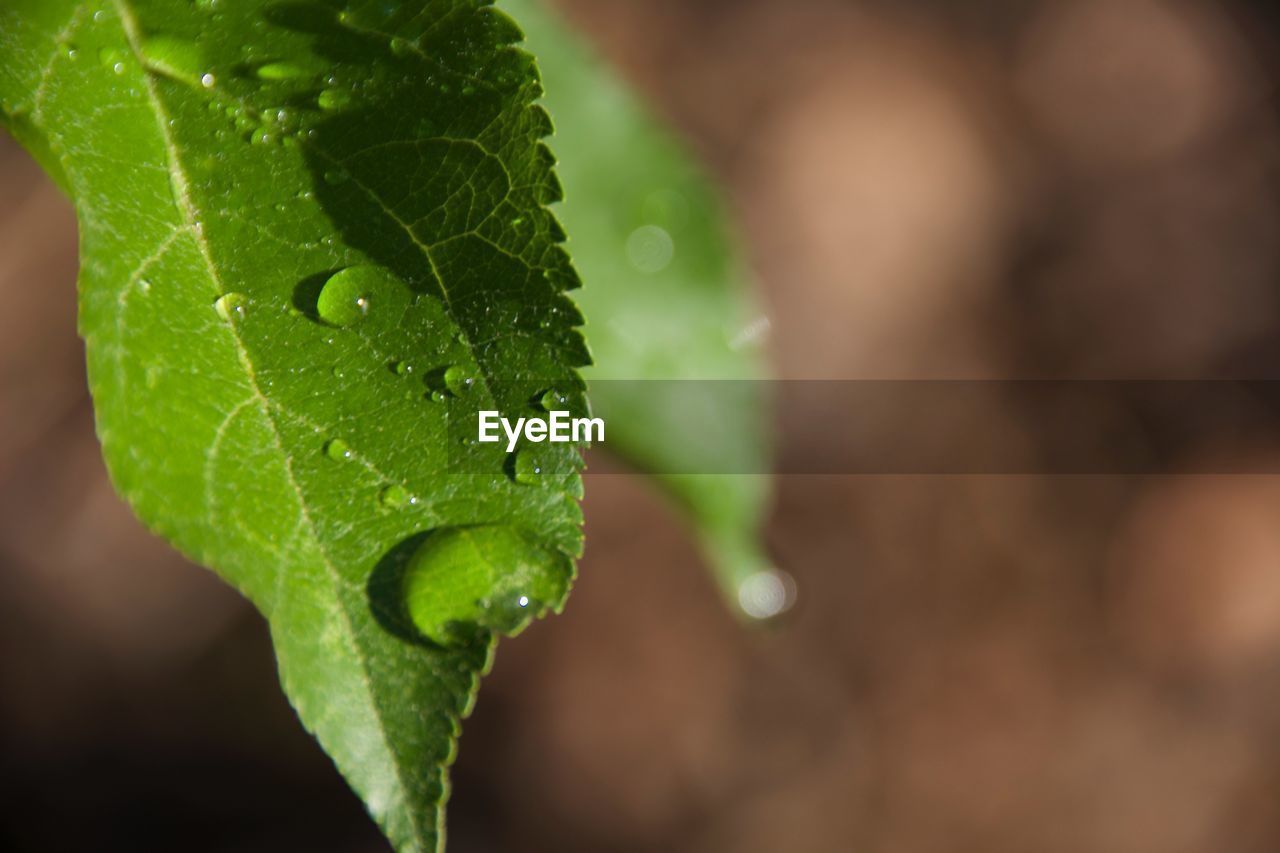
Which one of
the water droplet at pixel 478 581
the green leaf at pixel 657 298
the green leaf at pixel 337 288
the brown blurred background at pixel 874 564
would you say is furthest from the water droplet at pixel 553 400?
the brown blurred background at pixel 874 564

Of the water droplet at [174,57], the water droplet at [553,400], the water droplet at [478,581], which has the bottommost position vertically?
the water droplet at [478,581]

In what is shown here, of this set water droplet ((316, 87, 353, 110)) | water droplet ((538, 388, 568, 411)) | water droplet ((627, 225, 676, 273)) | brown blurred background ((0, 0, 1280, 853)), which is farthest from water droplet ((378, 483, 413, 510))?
brown blurred background ((0, 0, 1280, 853))

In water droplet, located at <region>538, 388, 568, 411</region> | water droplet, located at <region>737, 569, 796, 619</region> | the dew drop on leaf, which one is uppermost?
water droplet, located at <region>737, 569, 796, 619</region>

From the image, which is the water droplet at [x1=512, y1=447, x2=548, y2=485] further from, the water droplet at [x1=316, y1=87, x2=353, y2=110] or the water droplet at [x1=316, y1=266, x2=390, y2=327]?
the water droplet at [x1=316, y1=87, x2=353, y2=110]

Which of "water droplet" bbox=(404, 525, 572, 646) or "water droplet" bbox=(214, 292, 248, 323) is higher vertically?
"water droplet" bbox=(214, 292, 248, 323)

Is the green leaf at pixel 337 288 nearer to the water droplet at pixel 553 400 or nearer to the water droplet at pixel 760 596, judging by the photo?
the water droplet at pixel 553 400

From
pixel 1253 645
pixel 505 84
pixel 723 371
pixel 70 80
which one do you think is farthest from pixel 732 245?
pixel 1253 645
